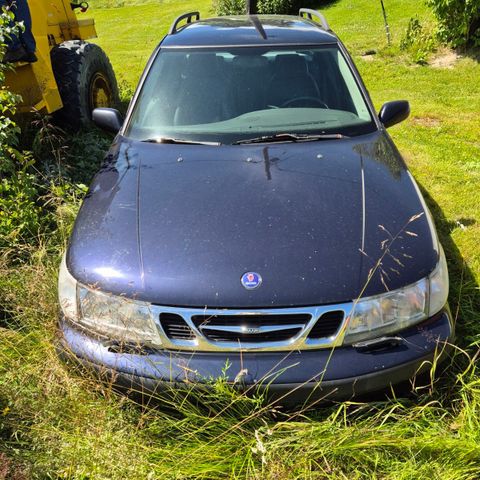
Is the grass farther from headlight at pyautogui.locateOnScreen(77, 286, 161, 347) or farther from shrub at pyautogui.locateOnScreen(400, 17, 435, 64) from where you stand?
shrub at pyautogui.locateOnScreen(400, 17, 435, 64)

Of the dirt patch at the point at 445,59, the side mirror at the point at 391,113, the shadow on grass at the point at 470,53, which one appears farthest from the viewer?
the dirt patch at the point at 445,59

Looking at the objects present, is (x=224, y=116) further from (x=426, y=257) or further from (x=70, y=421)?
(x=70, y=421)

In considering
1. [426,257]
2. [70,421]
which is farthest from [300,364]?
[70,421]

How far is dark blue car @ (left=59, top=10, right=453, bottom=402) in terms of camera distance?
6.27 ft

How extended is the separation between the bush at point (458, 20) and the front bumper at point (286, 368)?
779 centimetres

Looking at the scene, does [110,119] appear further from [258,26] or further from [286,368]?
[286,368]

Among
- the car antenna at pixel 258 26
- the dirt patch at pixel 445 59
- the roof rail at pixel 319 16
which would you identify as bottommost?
the dirt patch at pixel 445 59

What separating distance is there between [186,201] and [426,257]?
108cm

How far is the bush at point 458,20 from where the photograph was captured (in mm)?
8141

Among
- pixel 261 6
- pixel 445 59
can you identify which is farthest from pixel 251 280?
pixel 261 6

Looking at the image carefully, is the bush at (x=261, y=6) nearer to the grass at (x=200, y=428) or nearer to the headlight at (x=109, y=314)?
the grass at (x=200, y=428)

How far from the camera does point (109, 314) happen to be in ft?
6.68

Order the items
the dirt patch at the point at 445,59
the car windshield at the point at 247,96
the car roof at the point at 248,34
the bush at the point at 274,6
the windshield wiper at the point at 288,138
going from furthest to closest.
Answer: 1. the bush at the point at 274,6
2. the dirt patch at the point at 445,59
3. the car roof at the point at 248,34
4. the car windshield at the point at 247,96
5. the windshield wiper at the point at 288,138

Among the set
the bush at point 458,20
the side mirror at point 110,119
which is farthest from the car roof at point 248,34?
the bush at point 458,20
